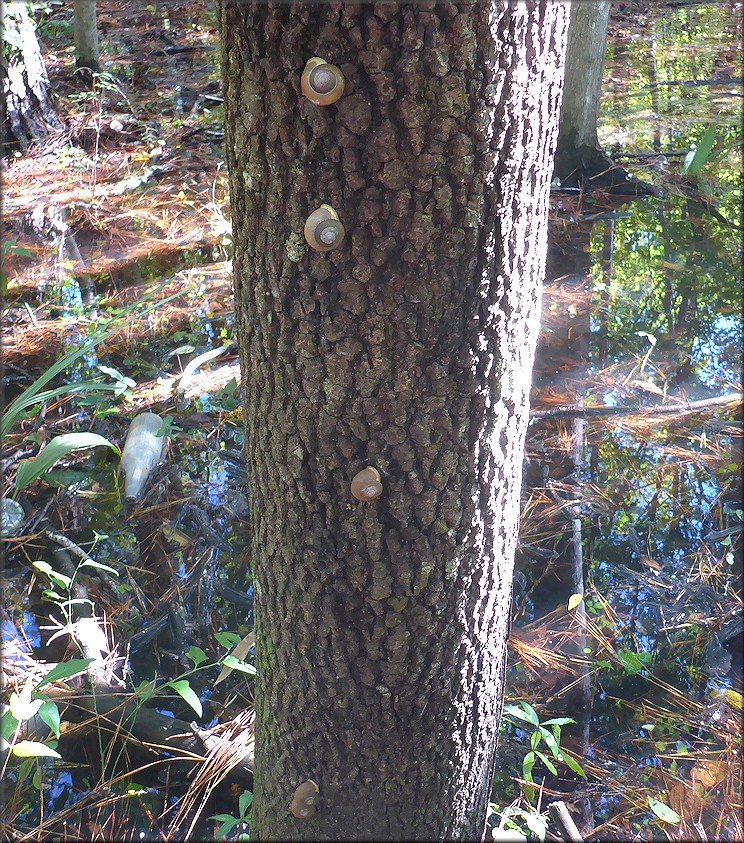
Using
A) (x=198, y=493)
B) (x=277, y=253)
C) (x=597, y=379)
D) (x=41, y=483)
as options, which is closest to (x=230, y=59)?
(x=277, y=253)

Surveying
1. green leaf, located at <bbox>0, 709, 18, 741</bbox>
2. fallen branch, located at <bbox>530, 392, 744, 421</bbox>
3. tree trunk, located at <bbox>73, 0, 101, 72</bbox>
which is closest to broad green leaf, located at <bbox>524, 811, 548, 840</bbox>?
green leaf, located at <bbox>0, 709, 18, 741</bbox>

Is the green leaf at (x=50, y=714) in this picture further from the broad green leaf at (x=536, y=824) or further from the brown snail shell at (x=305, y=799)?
the broad green leaf at (x=536, y=824)

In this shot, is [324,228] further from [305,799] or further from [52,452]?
[52,452]

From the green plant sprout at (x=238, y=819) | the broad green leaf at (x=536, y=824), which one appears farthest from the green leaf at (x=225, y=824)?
the broad green leaf at (x=536, y=824)

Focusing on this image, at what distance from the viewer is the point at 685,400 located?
10.4 ft

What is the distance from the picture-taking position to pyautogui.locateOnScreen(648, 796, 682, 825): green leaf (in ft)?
5.60

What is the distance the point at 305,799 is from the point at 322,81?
1223 mm

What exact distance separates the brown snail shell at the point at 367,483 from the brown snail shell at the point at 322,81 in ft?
1.70

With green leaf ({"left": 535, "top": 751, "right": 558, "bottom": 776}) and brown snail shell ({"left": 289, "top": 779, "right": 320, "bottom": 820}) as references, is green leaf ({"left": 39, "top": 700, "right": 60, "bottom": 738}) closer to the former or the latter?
brown snail shell ({"left": 289, "top": 779, "right": 320, "bottom": 820})

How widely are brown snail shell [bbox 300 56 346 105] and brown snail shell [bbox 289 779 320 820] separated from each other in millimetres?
1170

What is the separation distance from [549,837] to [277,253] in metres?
1.48

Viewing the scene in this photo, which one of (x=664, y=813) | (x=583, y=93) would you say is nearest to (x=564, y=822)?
(x=664, y=813)

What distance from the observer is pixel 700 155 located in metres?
4.89

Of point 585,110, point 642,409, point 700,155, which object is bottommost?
point 642,409
